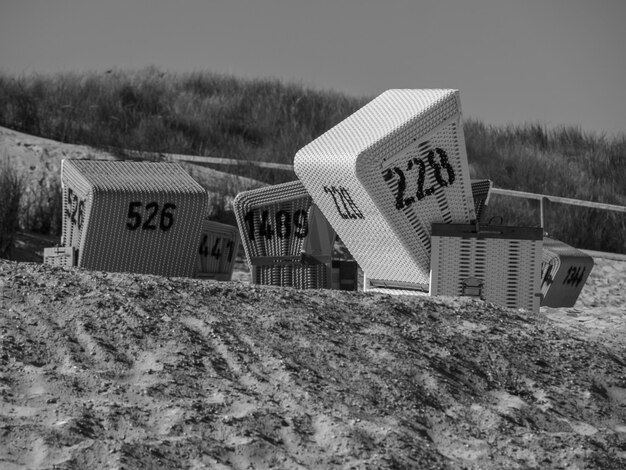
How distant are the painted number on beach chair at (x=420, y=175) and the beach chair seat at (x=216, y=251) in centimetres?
175

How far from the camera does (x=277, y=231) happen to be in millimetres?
8188

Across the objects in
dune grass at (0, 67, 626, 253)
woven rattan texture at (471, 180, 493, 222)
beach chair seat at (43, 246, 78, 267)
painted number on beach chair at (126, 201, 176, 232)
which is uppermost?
dune grass at (0, 67, 626, 253)

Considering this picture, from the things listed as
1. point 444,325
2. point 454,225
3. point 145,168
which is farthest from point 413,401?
point 145,168

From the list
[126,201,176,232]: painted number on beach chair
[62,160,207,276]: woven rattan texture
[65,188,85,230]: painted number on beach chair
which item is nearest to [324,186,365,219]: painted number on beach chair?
[62,160,207,276]: woven rattan texture

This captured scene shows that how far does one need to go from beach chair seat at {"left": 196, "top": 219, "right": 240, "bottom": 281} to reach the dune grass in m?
6.94

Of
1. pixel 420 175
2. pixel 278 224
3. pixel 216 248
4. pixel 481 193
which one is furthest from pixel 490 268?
pixel 216 248

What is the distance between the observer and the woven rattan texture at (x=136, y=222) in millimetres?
7832

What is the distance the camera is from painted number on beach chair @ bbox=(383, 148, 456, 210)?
24.2 ft

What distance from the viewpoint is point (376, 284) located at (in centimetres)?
792

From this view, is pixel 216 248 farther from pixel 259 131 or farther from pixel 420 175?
pixel 259 131

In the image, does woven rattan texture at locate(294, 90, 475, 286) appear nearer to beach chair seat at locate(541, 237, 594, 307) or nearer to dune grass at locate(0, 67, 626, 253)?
beach chair seat at locate(541, 237, 594, 307)

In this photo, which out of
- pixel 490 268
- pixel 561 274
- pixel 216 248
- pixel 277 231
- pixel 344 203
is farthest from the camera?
pixel 561 274

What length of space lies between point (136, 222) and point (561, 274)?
3553mm

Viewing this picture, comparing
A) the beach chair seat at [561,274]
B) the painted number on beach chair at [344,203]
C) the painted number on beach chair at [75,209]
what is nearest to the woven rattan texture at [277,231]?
the painted number on beach chair at [344,203]
